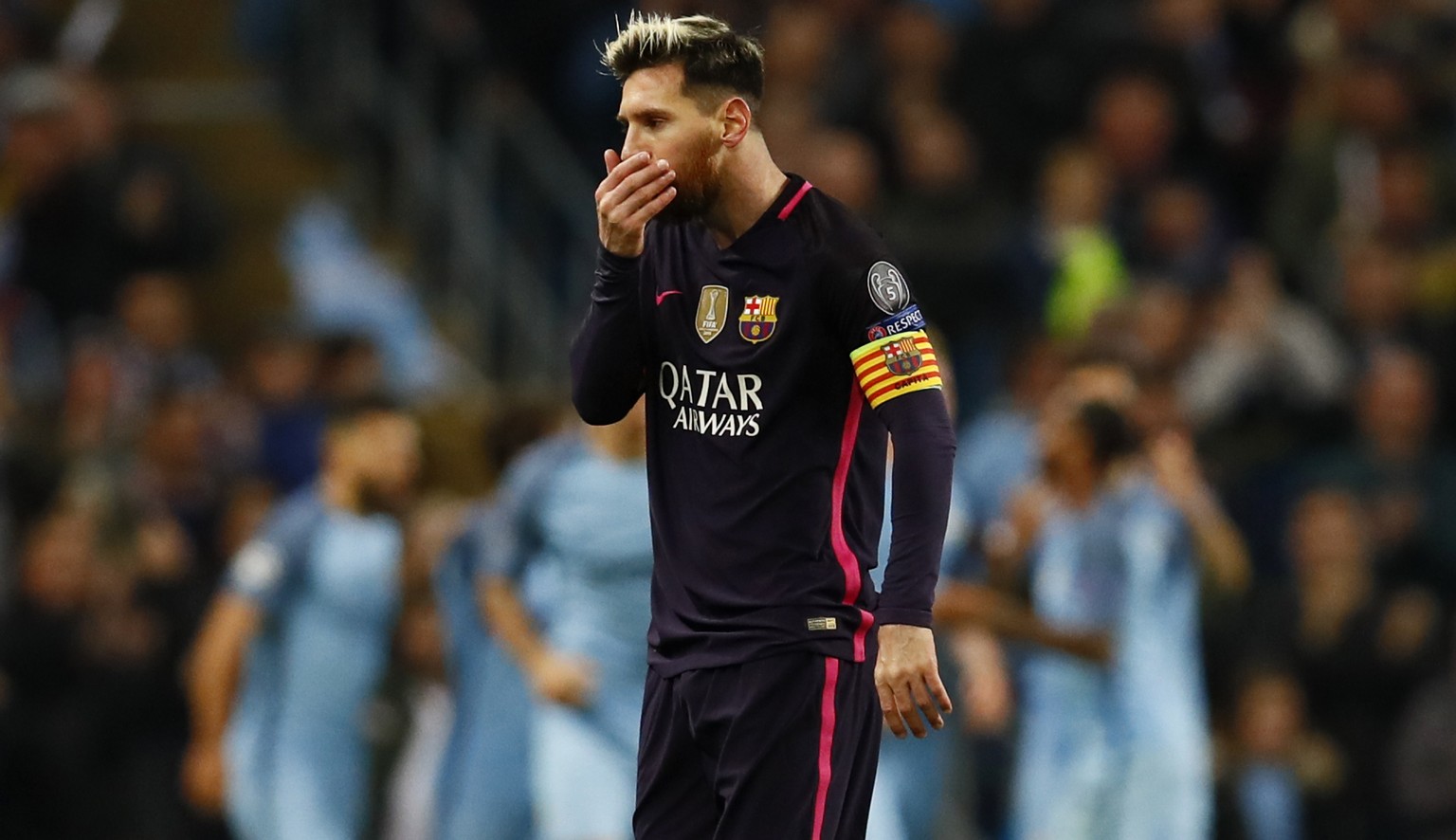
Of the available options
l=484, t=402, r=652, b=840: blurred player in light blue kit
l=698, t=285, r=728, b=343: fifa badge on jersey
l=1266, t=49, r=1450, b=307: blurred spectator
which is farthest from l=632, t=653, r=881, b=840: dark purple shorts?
l=1266, t=49, r=1450, b=307: blurred spectator

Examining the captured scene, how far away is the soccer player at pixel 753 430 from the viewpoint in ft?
16.4

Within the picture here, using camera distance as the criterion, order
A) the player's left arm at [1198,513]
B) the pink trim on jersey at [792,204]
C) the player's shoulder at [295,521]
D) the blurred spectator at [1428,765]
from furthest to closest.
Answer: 1. the blurred spectator at [1428,765]
2. the player's left arm at [1198,513]
3. the player's shoulder at [295,521]
4. the pink trim on jersey at [792,204]

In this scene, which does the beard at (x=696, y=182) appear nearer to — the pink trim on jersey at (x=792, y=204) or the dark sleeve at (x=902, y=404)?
the pink trim on jersey at (x=792, y=204)

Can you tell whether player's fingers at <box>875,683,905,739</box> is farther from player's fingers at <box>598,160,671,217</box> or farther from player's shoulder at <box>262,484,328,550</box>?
player's shoulder at <box>262,484,328,550</box>

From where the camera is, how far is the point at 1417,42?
14055 mm

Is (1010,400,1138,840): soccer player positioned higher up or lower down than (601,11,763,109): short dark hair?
lower down

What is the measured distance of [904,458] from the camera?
→ 4.91 metres

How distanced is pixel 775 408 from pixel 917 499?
0.37 m

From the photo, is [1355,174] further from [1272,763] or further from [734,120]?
[734,120]

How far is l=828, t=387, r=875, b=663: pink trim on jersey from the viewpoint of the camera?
16.8ft

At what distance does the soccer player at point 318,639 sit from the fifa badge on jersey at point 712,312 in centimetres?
505

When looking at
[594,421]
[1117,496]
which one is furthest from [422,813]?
[594,421]

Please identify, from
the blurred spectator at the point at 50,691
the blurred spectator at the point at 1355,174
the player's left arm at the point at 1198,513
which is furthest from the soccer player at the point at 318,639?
the blurred spectator at the point at 1355,174

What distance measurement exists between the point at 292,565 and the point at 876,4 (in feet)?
19.7
